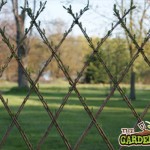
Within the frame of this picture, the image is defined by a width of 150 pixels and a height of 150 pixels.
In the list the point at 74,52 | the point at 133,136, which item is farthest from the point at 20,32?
the point at 74,52

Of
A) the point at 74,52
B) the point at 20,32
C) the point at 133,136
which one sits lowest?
the point at 133,136

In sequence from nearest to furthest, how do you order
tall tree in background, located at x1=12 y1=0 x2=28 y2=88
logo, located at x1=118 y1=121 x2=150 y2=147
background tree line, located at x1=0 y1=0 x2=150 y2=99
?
logo, located at x1=118 y1=121 x2=150 y2=147 < background tree line, located at x1=0 y1=0 x2=150 y2=99 < tall tree in background, located at x1=12 y1=0 x2=28 y2=88

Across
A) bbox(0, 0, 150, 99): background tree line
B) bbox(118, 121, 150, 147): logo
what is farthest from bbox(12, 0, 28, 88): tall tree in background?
bbox(118, 121, 150, 147): logo

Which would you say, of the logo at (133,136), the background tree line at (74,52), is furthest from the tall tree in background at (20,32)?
the logo at (133,136)

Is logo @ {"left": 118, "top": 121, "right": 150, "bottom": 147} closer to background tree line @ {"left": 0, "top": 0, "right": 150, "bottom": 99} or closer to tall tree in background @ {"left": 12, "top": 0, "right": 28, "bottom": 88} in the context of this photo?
background tree line @ {"left": 0, "top": 0, "right": 150, "bottom": 99}

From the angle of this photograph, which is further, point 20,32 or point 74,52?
point 74,52

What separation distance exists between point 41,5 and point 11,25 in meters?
28.3

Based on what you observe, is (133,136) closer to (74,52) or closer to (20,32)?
(20,32)

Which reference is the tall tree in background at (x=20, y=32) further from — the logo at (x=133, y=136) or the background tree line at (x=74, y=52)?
the logo at (x=133, y=136)

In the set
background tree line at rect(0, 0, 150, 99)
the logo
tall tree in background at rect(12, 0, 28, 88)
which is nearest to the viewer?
the logo

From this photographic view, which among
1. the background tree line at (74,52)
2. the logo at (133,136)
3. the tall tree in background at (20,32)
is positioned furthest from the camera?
the tall tree in background at (20,32)

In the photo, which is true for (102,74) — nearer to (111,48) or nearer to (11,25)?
(111,48)

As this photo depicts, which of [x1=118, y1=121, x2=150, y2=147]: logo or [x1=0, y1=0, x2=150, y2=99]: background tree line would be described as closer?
[x1=118, y1=121, x2=150, y2=147]: logo

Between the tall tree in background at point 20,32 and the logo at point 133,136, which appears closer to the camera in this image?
the logo at point 133,136
